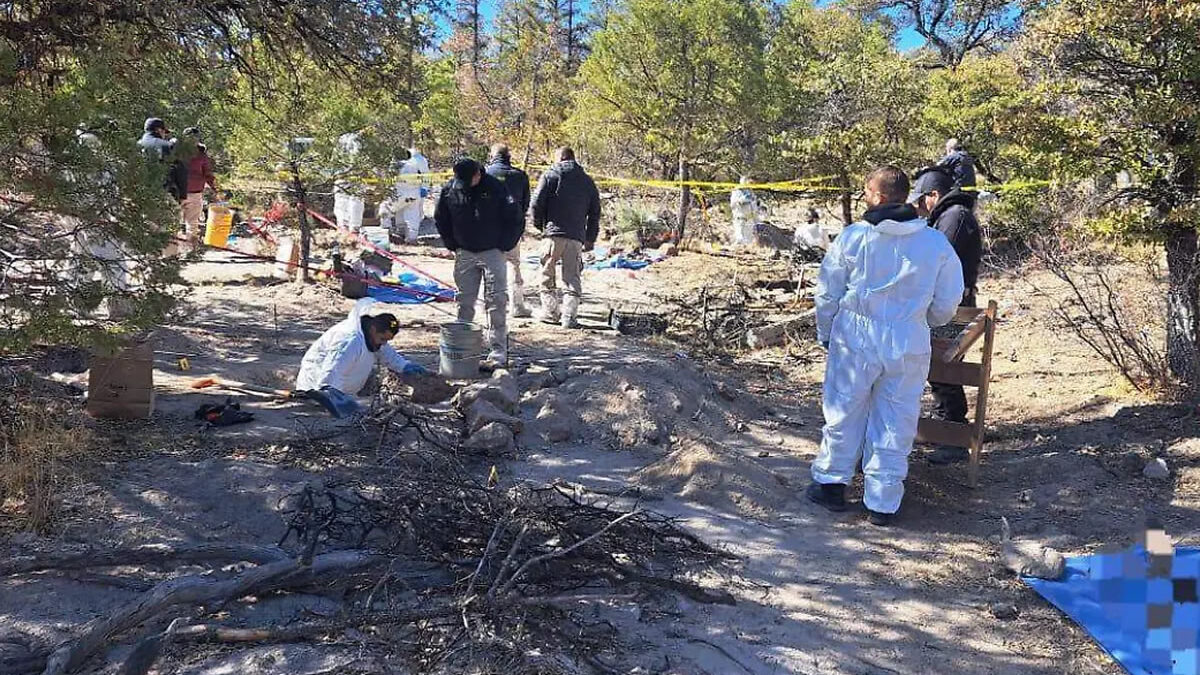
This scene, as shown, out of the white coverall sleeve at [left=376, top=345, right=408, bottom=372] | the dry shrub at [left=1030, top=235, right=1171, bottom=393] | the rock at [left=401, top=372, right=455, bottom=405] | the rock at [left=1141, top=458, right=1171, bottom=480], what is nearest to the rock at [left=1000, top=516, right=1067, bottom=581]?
the rock at [left=1141, top=458, right=1171, bottom=480]

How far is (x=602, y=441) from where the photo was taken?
6062 mm

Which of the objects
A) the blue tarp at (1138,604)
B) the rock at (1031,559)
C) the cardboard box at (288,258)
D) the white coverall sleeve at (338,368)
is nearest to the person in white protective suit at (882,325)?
the rock at (1031,559)

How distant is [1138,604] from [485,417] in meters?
3.49

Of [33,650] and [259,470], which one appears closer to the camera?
[33,650]

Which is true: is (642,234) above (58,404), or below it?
above

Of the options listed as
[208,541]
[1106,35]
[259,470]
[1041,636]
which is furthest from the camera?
[1106,35]

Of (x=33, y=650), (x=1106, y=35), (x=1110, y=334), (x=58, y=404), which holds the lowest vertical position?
(x=33, y=650)

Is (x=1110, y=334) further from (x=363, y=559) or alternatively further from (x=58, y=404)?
(x=58, y=404)

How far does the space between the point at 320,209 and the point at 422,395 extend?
10288 millimetres

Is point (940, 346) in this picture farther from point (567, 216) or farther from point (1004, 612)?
point (567, 216)

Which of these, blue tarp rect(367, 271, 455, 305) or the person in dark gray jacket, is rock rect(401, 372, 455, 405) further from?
the person in dark gray jacket

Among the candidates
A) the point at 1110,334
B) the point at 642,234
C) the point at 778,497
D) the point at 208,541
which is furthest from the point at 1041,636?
the point at 642,234

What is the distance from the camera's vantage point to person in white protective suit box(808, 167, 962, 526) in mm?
4555

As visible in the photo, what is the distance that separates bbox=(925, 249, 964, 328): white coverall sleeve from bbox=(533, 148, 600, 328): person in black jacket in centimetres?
475
